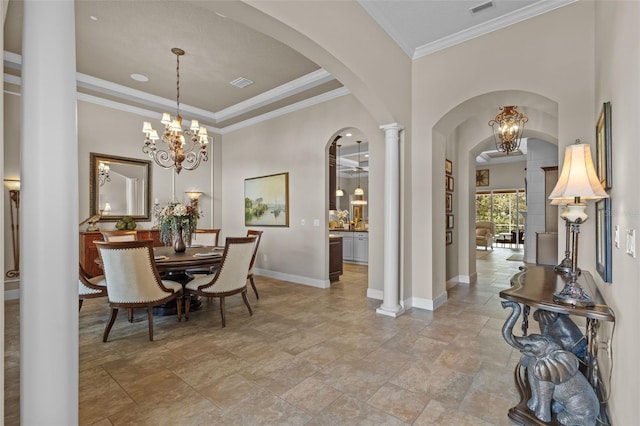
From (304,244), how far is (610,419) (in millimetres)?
4396

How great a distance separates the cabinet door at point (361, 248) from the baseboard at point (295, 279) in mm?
2513

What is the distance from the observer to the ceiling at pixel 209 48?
134 inches

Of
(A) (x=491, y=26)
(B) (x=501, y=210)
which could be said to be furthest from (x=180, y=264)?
(B) (x=501, y=210)

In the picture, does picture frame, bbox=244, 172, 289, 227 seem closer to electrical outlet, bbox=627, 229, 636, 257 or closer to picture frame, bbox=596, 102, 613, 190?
picture frame, bbox=596, 102, 613, 190

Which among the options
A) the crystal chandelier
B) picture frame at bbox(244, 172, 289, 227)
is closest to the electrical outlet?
picture frame at bbox(244, 172, 289, 227)

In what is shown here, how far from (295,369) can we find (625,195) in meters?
2.42

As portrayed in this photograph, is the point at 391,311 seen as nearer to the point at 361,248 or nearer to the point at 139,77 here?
the point at 361,248

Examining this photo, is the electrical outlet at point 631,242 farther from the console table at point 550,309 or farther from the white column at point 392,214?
the white column at point 392,214

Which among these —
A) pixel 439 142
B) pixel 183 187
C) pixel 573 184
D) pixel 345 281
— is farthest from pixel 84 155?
pixel 573 184

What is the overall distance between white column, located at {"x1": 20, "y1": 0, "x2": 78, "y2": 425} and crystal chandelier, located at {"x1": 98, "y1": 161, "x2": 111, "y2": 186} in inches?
193

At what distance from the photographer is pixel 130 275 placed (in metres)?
3.07

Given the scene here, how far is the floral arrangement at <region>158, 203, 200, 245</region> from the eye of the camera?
13.6ft

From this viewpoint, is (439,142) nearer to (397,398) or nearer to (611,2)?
(611,2)

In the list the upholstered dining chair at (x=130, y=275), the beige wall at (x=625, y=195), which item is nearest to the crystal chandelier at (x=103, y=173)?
the upholstered dining chair at (x=130, y=275)
